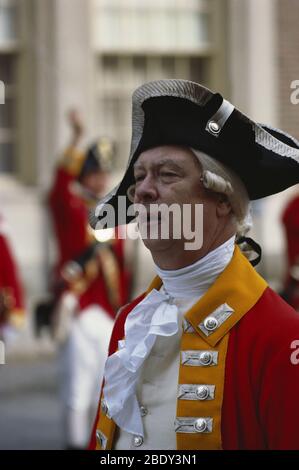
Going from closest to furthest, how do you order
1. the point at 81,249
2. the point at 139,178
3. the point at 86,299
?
the point at 139,178
the point at 86,299
the point at 81,249

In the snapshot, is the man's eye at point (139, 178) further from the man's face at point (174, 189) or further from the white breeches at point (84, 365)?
the white breeches at point (84, 365)

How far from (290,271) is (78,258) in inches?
51.1

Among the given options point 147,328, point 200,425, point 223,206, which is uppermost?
point 223,206

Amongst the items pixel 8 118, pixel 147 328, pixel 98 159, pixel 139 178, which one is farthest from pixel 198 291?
pixel 8 118

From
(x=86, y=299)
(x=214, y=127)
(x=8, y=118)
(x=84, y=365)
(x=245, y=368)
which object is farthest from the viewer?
(x=8, y=118)

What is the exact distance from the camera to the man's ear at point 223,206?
2920 mm

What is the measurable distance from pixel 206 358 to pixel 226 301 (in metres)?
0.15

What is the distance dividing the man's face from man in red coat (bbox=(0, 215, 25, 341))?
4634mm

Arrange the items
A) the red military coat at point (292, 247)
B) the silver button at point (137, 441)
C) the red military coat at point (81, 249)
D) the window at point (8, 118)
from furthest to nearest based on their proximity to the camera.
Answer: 1. the window at point (8, 118)
2. the red military coat at point (81, 249)
3. the red military coat at point (292, 247)
4. the silver button at point (137, 441)

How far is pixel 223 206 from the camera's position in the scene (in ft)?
9.61

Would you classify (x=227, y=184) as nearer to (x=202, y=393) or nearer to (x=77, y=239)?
(x=202, y=393)

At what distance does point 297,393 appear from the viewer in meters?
2.65

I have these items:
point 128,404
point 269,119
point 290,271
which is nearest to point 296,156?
point 128,404

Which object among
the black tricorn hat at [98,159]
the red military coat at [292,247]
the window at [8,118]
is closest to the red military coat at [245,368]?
the red military coat at [292,247]
